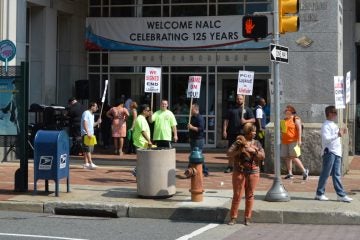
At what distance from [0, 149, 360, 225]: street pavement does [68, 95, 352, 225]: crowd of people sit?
0.46 meters

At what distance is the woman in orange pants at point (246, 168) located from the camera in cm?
1063

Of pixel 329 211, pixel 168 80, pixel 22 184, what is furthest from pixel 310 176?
pixel 168 80

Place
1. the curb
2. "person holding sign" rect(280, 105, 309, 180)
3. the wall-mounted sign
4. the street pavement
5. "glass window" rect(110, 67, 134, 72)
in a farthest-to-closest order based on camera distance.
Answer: "glass window" rect(110, 67, 134, 72) < the wall-mounted sign < "person holding sign" rect(280, 105, 309, 180) < the street pavement < the curb

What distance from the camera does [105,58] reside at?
85.7ft

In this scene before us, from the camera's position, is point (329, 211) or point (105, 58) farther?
point (105, 58)

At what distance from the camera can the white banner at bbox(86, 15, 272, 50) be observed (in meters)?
24.4

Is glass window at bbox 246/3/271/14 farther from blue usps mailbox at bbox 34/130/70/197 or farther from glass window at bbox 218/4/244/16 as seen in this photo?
blue usps mailbox at bbox 34/130/70/197

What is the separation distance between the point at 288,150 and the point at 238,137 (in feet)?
15.9

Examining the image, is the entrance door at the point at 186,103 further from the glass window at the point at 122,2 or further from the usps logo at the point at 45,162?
the usps logo at the point at 45,162

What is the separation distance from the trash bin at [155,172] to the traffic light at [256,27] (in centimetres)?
279

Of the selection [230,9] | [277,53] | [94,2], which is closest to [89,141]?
[277,53]

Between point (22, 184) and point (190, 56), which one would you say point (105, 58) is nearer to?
point (190, 56)

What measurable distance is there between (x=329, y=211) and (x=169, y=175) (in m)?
3.23

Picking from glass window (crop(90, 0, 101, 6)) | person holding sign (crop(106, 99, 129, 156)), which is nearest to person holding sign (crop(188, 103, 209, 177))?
person holding sign (crop(106, 99, 129, 156))
